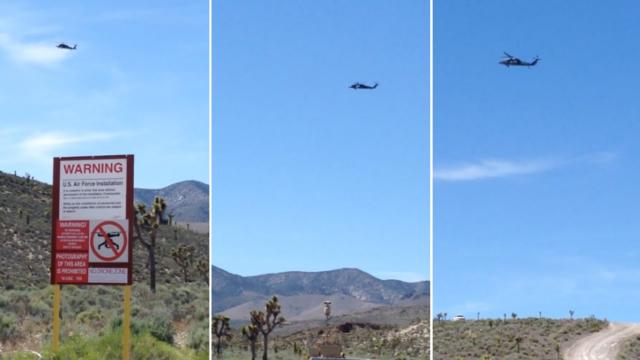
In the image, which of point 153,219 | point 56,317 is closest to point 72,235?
point 56,317

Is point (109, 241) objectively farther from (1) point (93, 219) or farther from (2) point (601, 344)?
(2) point (601, 344)

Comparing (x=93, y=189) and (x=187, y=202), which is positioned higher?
(x=187, y=202)

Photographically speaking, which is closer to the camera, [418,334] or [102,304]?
[102,304]

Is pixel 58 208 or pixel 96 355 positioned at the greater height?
pixel 58 208

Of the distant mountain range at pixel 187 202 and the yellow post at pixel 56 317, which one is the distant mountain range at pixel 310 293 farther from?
the distant mountain range at pixel 187 202

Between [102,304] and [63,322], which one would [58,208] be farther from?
[102,304]

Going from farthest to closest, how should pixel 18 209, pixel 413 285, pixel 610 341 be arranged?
pixel 413 285 < pixel 18 209 < pixel 610 341

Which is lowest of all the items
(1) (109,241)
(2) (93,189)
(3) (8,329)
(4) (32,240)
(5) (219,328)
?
(5) (219,328)

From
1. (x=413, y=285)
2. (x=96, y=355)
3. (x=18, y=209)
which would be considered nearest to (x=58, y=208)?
(x=96, y=355)
